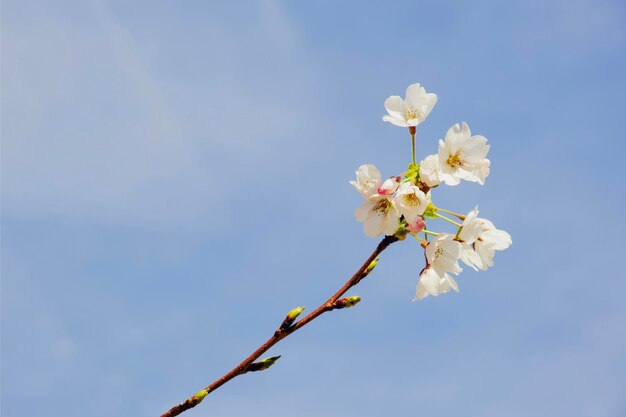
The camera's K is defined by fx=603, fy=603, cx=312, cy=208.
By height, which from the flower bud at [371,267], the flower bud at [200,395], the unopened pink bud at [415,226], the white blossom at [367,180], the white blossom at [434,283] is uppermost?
the white blossom at [367,180]

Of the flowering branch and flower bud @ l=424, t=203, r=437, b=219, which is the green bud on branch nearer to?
the flowering branch

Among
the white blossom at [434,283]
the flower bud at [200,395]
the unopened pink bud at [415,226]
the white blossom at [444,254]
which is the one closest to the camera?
the flower bud at [200,395]

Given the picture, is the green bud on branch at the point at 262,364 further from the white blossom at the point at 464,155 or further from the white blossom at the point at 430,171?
the white blossom at the point at 464,155

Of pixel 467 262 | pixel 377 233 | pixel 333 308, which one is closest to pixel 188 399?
pixel 333 308

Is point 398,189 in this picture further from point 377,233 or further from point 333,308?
point 333,308

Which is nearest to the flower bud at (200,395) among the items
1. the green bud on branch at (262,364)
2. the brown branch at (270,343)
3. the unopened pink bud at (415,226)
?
the brown branch at (270,343)

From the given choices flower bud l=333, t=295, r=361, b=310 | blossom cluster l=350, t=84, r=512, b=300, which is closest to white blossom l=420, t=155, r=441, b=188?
blossom cluster l=350, t=84, r=512, b=300

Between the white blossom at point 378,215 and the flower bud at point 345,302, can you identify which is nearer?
the flower bud at point 345,302

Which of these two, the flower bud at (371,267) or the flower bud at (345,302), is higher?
the flower bud at (371,267)
